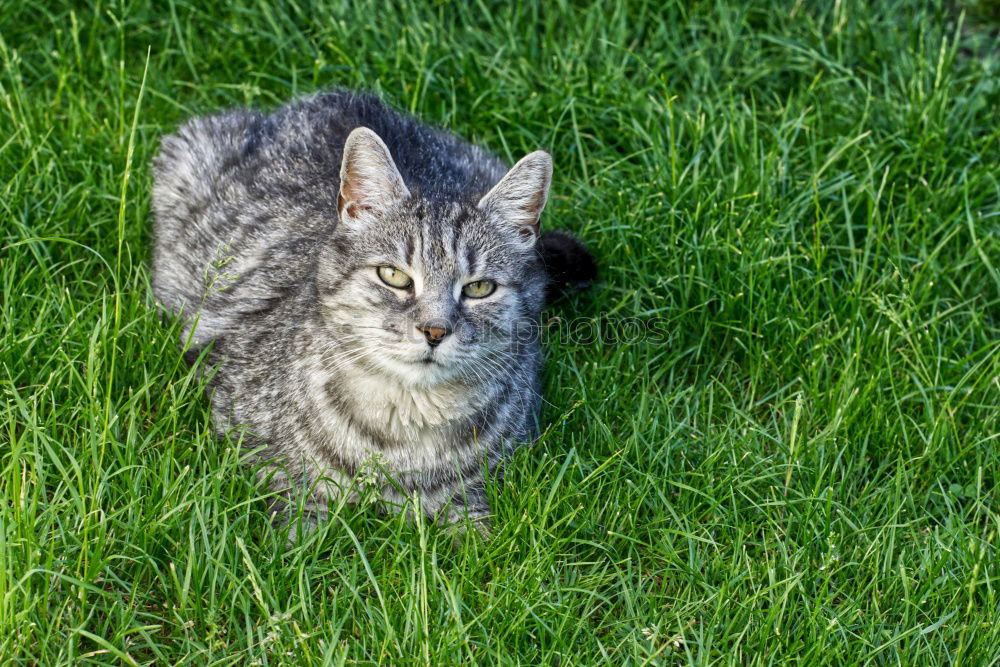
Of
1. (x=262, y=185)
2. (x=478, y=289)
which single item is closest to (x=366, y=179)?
(x=478, y=289)

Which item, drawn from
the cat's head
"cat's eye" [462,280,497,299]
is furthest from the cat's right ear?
"cat's eye" [462,280,497,299]

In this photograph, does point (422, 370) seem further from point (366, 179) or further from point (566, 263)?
point (566, 263)

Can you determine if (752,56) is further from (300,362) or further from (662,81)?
(300,362)

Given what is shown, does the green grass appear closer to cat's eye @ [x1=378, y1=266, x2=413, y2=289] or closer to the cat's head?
the cat's head

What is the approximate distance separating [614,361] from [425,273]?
1.12m

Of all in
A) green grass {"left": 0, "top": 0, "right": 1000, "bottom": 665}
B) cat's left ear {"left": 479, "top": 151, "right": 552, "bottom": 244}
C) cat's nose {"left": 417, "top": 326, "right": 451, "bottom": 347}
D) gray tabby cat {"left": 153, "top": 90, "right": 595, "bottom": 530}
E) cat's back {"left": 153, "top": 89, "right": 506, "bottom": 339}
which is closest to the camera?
green grass {"left": 0, "top": 0, "right": 1000, "bottom": 665}

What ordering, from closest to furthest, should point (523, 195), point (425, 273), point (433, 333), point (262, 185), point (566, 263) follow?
1. point (433, 333)
2. point (425, 273)
3. point (523, 195)
4. point (566, 263)
5. point (262, 185)

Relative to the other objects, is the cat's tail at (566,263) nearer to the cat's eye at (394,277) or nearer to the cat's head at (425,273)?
the cat's head at (425,273)

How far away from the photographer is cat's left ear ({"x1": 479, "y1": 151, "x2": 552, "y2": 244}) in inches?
149

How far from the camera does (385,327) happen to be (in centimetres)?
349

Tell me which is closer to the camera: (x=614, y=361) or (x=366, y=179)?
(x=366, y=179)

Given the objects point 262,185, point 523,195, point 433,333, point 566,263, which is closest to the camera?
point 433,333

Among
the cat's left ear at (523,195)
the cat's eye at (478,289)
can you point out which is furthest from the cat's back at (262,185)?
the cat's eye at (478,289)

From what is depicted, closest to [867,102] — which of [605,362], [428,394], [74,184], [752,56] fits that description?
[752,56]
